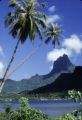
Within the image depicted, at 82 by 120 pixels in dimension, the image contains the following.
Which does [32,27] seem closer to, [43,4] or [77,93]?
[43,4]

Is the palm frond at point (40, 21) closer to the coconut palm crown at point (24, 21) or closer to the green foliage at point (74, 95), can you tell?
the coconut palm crown at point (24, 21)

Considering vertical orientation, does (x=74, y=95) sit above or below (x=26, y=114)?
below

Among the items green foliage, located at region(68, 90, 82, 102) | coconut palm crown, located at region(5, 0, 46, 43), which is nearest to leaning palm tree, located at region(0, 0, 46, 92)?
coconut palm crown, located at region(5, 0, 46, 43)

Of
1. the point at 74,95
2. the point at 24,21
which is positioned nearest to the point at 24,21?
the point at 24,21

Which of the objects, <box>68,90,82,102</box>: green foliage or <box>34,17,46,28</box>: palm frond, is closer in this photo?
<box>68,90,82,102</box>: green foliage

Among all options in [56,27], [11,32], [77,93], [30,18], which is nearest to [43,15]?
[30,18]

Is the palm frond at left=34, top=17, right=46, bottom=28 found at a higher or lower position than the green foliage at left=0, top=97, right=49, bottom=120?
higher

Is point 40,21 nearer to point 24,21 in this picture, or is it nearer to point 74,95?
point 24,21

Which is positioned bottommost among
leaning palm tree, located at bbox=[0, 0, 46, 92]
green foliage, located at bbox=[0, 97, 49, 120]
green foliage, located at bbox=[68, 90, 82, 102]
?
green foliage, located at bbox=[68, 90, 82, 102]

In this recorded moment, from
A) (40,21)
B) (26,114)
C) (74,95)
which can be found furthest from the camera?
(40,21)

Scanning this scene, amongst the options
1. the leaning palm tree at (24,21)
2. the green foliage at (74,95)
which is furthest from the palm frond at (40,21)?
the green foliage at (74,95)

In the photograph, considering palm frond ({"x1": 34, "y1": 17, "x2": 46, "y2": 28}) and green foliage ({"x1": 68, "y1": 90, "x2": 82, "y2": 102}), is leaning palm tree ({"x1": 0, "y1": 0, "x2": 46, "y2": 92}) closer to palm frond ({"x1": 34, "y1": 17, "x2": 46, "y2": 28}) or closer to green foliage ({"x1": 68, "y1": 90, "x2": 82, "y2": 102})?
palm frond ({"x1": 34, "y1": 17, "x2": 46, "y2": 28})

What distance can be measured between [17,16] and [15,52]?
15.1 feet

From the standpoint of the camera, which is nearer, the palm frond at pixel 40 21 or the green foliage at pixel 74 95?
the green foliage at pixel 74 95
